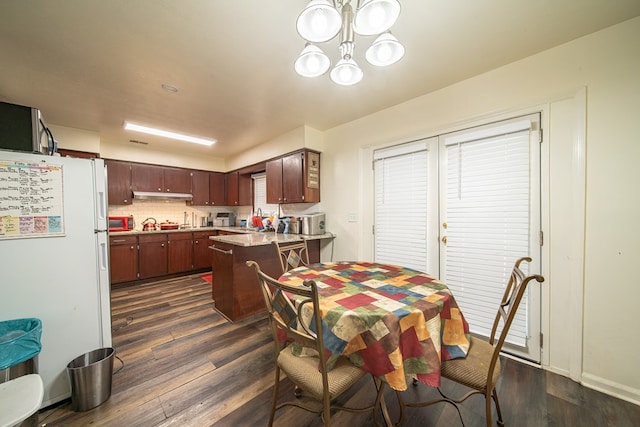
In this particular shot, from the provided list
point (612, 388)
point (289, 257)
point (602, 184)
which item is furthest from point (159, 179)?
point (612, 388)

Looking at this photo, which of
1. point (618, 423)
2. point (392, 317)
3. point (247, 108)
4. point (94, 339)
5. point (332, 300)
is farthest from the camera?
point (247, 108)

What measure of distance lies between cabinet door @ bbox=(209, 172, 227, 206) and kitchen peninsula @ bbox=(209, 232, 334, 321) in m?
2.67

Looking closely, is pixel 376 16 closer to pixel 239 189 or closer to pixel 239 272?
pixel 239 272

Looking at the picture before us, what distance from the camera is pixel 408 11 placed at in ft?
4.97

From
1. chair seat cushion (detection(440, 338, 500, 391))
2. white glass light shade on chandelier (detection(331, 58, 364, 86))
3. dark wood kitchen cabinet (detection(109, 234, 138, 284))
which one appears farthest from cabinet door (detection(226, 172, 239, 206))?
chair seat cushion (detection(440, 338, 500, 391))

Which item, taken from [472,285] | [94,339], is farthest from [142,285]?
[472,285]

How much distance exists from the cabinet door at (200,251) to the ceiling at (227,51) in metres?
2.47

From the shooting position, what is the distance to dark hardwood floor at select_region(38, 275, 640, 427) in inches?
56.2

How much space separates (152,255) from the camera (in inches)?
164

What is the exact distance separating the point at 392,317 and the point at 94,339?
2.07 meters

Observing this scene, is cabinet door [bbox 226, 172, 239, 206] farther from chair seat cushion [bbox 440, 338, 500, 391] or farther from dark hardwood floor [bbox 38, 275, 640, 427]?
chair seat cushion [bbox 440, 338, 500, 391]

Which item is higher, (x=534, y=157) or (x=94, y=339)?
(x=534, y=157)

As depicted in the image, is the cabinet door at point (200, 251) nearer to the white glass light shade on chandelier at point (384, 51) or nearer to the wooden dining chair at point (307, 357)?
the wooden dining chair at point (307, 357)

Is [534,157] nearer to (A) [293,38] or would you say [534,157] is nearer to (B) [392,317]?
(B) [392,317]
